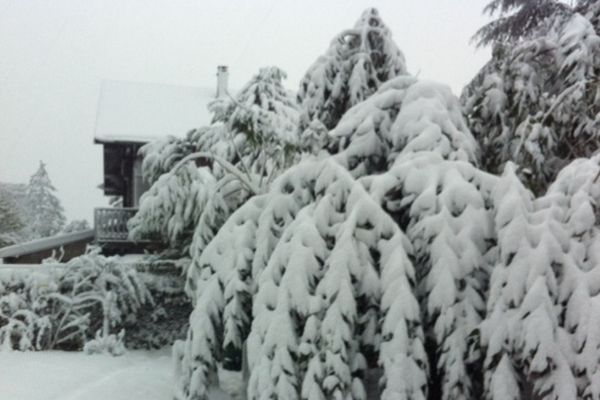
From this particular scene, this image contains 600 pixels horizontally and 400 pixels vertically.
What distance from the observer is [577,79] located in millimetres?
4422

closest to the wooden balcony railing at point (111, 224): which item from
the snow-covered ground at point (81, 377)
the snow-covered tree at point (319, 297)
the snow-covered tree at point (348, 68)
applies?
the snow-covered ground at point (81, 377)

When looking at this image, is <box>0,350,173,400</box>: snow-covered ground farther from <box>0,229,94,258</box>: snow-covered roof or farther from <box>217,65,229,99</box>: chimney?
<box>217,65,229,99</box>: chimney

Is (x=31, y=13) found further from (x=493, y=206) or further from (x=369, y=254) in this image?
(x=493, y=206)

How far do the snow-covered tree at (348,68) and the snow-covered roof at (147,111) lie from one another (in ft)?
35.8

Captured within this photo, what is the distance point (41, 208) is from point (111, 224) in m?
22.5

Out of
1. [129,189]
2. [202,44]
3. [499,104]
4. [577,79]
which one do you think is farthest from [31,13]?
[129,189]

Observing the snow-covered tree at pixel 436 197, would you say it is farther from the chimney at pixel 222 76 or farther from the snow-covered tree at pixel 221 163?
the chimney at pixel 222 76

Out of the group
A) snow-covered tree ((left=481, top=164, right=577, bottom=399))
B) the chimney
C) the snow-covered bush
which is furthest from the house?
snow-covered tree ((left=481, top=164, right=577, bottom=399))

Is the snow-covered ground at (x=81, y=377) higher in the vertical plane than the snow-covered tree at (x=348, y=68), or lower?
lower

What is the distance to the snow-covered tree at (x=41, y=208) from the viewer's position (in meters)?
35.0

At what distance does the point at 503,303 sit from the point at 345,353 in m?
0.71

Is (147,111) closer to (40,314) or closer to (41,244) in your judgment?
(41,244)

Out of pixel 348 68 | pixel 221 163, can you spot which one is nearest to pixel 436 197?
pixel 348 68

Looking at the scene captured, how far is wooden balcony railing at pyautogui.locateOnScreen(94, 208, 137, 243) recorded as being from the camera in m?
15.9
